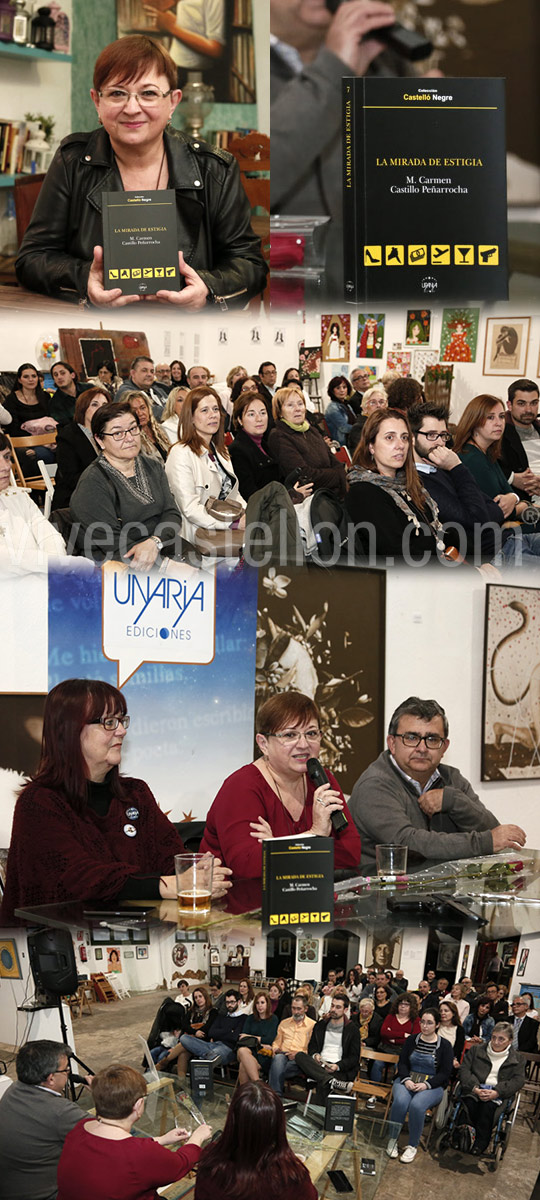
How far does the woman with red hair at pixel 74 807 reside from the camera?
2871mm

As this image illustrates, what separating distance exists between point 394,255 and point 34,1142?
390 centimetres

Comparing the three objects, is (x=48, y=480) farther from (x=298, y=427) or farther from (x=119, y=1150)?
(x=119, y=1150)

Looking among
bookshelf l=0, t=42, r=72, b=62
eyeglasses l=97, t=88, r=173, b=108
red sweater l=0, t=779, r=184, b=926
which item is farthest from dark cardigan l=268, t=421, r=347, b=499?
red sweater l=0, t=779, r=184, b=926

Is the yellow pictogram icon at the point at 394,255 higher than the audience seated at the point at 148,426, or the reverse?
the yellow pictogram icon at the point at 394,255

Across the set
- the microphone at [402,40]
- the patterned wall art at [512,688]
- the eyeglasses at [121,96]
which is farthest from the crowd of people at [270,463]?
the microphone at [402,40]

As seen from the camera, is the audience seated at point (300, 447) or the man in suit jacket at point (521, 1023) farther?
the audience seated at point (300, 447)

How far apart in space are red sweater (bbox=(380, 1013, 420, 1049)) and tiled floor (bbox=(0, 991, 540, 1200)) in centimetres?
19

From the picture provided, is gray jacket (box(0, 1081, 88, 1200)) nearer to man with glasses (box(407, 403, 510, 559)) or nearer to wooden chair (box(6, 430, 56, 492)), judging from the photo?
wooden chair (box(6, 430, 56, 492))

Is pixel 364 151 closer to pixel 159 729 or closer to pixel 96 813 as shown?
pixel 159 729

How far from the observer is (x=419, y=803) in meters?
3.75

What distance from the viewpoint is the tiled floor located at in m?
2.27

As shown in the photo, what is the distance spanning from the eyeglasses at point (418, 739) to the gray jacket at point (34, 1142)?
160cm

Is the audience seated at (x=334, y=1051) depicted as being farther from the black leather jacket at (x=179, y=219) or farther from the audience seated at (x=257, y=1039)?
the black leather jacket at (x=179, y=219)

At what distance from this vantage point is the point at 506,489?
17.0ft
